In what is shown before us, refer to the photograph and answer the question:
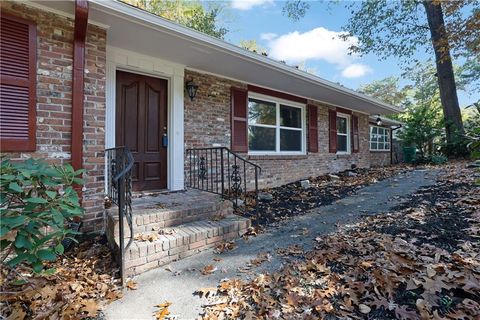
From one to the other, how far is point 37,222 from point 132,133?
273cm

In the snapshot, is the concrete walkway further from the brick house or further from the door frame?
the door frame

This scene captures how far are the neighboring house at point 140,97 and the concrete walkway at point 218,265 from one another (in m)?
1.39

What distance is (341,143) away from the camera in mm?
9234

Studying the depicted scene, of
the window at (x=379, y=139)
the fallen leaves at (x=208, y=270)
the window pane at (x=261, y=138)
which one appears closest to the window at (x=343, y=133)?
the window at (x=379, y=139)

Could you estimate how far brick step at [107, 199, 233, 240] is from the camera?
110 inches

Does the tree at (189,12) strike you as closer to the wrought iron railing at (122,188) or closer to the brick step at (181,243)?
the wrought iron railing at (122,188)

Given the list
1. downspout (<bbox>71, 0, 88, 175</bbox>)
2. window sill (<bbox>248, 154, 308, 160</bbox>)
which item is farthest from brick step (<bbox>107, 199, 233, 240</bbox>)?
window sill (<bbox>248, 154, 308, 160</bbox>)

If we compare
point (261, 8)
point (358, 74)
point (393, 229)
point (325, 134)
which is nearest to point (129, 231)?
point (393, 229)

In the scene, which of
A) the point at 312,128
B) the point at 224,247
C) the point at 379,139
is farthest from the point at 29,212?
the point at 379,139

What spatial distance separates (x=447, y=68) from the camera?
32.9 ft

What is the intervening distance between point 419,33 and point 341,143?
5.89m

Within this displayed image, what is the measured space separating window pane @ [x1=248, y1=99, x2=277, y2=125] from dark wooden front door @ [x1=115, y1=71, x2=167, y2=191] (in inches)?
87.1

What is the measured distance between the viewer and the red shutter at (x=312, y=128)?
7457 mm

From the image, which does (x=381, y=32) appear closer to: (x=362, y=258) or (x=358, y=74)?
(x=362, y=258)
